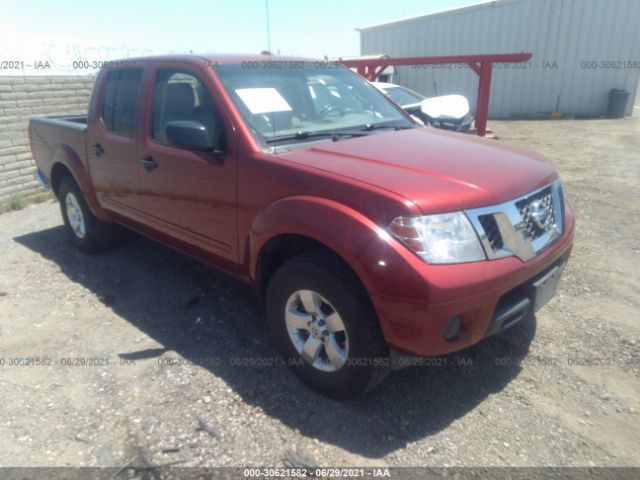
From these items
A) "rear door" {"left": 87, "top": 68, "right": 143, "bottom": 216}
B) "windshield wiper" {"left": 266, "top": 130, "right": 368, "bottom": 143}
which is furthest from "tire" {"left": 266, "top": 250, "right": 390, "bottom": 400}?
"rear door" {"left": 87, "top": 68, "right": 143, "bottom": 216}

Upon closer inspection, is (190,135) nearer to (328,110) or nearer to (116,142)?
(328,110)

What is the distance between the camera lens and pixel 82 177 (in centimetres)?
459

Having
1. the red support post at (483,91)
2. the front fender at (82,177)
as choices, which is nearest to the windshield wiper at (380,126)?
the front fender at (82,177)

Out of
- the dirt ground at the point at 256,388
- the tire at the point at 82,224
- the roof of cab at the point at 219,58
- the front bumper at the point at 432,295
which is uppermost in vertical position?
the roof of cab at the point at 219,58

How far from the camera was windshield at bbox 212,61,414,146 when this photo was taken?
10.1ft

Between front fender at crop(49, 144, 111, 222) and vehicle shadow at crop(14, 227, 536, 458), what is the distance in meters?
0.57

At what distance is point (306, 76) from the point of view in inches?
143

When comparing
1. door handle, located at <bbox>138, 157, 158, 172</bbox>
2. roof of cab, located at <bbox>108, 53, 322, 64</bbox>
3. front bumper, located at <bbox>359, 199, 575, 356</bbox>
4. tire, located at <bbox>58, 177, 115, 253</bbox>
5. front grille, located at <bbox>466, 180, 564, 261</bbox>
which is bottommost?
tire, located at <bbox>58, 177, 115, 253</bbox>

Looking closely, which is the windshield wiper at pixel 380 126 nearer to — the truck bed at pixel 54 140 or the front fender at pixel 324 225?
the front fender at pixel 324 225

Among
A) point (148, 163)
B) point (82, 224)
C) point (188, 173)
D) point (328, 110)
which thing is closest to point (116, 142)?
point (148, 163)

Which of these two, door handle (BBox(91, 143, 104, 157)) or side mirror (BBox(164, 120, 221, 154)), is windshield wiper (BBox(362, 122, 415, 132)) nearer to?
side mirror (BBox(164, 120, 221, 154))

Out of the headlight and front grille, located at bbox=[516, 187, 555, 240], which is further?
Answer: front grille, located at bbox=[516, 187, 555, 240]

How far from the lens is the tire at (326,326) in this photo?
240 centimetres

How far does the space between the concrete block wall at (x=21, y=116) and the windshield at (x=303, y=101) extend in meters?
5.90
